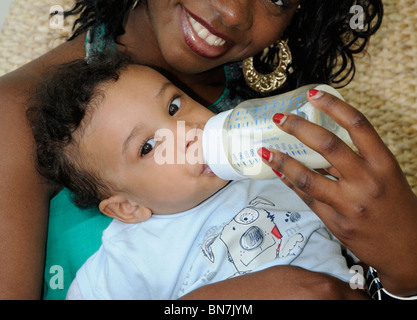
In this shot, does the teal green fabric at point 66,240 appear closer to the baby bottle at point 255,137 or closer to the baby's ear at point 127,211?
the baby's ear at point 127,211

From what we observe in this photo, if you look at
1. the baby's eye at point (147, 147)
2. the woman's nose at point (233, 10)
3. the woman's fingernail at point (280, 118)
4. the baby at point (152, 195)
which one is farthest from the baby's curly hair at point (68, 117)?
the woman's fingernail at point (280, 118)

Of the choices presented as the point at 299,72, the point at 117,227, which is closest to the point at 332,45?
the point at 299,72

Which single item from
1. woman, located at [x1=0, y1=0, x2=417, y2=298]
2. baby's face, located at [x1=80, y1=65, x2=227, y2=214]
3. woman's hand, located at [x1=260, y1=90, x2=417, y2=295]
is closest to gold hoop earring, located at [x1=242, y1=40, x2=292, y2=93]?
woman, located at [x1=0, y1=0, x2=417, y2=298]

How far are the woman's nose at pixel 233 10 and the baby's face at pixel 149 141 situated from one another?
0.19 metres

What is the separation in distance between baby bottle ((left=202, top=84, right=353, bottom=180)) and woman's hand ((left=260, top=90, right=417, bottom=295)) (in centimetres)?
8

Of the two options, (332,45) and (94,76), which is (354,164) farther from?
(332,45)

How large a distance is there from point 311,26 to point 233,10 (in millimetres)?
395

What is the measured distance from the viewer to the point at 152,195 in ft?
3.14

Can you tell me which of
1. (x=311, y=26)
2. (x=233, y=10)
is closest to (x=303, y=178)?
(x=233, y=10)

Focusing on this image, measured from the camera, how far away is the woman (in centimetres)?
66

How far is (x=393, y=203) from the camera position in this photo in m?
0.67

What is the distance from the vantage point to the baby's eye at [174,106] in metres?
0.94

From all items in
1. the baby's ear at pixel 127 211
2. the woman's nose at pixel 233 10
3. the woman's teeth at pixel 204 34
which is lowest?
the baby's ear at pixel 127 211

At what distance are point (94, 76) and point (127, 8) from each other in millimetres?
344
